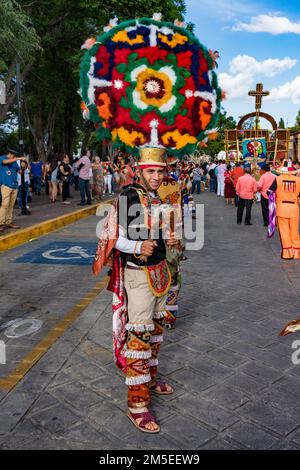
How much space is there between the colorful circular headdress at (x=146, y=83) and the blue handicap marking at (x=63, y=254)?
15.1ft

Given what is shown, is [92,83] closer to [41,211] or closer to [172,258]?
[172,258]

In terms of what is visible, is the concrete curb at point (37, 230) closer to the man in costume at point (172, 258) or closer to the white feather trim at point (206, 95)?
the man in costume at point (172, 258)

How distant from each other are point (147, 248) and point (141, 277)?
0.23 meters

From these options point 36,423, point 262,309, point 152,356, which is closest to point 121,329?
point 152,356

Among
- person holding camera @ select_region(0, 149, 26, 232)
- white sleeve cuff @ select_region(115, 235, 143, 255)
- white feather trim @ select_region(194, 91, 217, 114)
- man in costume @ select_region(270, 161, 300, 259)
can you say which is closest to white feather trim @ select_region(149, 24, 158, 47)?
white feather trim @ select_region(194, 91, 217, 114)

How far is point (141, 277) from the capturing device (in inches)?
130

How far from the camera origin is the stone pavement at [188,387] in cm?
311

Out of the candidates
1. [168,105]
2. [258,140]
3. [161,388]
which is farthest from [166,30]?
[258,140]

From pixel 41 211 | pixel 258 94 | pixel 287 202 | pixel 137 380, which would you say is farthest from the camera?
pixel 258 94

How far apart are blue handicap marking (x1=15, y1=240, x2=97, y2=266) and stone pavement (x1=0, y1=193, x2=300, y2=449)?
256 cm

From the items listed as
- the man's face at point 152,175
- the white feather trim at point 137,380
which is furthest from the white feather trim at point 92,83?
the white feather trim at point 137,380

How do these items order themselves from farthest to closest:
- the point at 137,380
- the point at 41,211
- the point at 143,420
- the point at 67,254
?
the point at 41,211, the point at 67,254, the point at 137,380, the point at 143,420

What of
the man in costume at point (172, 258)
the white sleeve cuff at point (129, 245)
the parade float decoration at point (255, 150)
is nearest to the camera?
the white sleeve cuff at point (129, 245)

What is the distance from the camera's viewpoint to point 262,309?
5.77 meters
